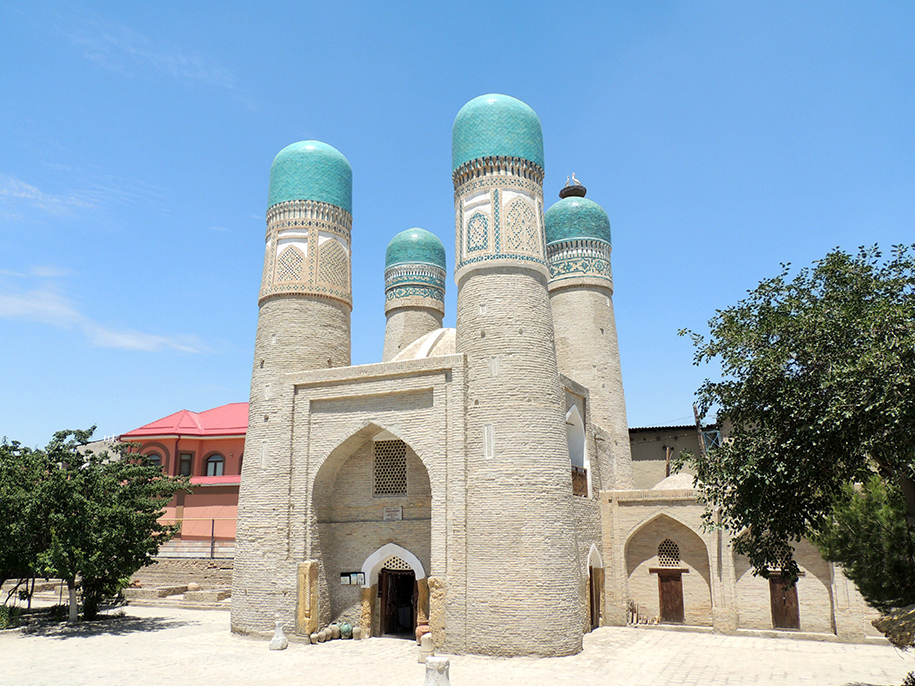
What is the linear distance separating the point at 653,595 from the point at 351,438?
930cm

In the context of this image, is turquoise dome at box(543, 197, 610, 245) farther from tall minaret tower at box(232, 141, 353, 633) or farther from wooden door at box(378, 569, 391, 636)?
wooden door at box(378, 569, 391, 636)

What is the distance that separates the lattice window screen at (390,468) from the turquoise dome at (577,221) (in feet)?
35.1

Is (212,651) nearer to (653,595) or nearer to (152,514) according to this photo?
(152,514)

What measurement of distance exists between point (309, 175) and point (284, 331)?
4715mm

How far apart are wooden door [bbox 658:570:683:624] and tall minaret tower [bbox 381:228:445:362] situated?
11.8 metres

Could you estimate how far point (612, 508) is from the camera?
64.1 ft

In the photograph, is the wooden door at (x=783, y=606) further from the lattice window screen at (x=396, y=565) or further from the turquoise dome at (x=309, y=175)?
the turquoise dome at (x=309, y=175)

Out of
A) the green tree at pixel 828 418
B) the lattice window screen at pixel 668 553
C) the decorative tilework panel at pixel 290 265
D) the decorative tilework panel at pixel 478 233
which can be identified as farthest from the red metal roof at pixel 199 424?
the green tree at pixel 828 418

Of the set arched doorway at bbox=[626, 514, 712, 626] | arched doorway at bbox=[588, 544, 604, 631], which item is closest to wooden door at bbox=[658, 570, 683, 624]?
arched doorway at bbox=[626, 514, 712, 626]

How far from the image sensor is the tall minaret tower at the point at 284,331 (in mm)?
17047

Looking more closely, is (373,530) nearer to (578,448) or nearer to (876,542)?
(578,448)

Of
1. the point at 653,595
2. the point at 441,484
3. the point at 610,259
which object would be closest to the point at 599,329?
the point at 610,259

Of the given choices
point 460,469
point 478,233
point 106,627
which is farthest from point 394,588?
point 478,233

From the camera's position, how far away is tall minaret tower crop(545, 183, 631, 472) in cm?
2294
